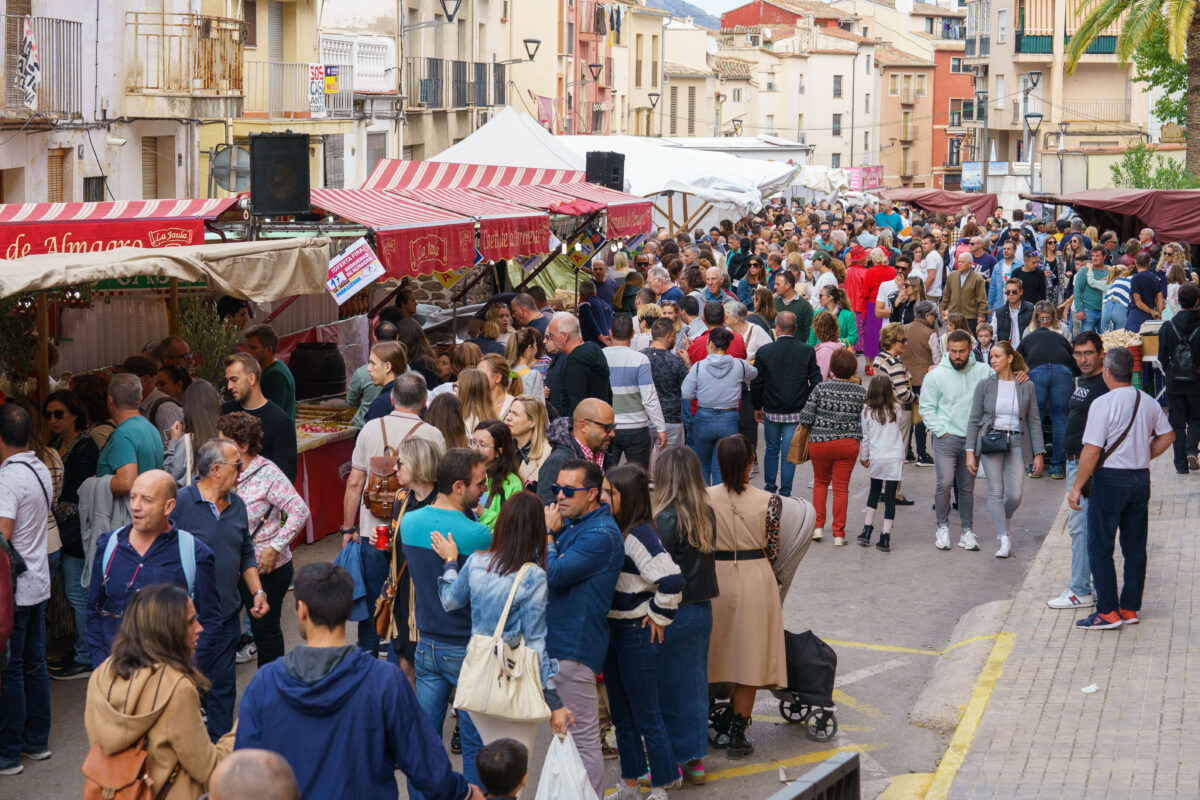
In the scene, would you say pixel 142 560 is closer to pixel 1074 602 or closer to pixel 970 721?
pixel 970 721

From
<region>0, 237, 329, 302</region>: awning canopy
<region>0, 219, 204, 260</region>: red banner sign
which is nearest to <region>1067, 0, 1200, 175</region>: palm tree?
<region>0, 237, 329, 302</region>: awning canopy

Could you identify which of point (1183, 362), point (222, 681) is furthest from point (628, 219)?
A: point (222, 681)

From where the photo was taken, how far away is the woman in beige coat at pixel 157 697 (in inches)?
171

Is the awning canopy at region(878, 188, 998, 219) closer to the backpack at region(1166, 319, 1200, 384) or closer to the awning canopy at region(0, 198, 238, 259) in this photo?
the backpack at region(1166, 319, 1200, 384)

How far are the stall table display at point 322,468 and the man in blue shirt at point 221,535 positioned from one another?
3705mm

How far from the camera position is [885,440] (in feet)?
35.5

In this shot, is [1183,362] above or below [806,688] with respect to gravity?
above

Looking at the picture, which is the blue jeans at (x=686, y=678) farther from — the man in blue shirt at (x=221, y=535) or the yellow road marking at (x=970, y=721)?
the man in blue shirt at (x=221, y=535)

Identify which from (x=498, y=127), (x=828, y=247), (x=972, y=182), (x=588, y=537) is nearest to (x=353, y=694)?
(x=588, y=537)

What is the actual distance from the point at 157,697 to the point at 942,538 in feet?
25.3

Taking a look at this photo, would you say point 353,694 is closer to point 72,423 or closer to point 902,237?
point 72,423

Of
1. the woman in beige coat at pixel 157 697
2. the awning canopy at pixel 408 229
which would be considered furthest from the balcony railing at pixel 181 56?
the woman in beige coat at pixel 157 697

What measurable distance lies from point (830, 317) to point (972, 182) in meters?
48.5

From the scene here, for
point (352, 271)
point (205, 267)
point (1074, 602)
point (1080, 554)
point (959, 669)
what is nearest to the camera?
point (959, 669)
